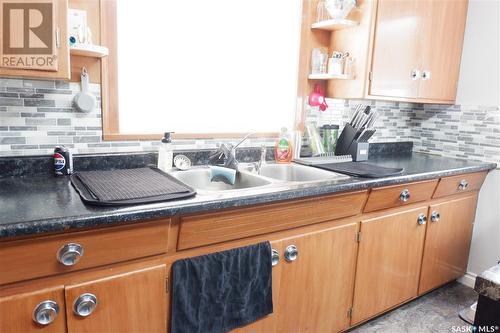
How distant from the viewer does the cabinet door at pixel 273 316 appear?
Result: 1.43m

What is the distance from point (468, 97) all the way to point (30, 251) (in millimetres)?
2662

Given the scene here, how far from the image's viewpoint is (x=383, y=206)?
178cm

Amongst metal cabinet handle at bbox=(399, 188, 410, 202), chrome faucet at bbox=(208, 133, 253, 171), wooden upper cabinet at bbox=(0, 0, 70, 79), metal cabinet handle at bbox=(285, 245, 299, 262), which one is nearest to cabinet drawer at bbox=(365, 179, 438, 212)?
metal cabinet handle at bbox=(399, 188, 410, 202)

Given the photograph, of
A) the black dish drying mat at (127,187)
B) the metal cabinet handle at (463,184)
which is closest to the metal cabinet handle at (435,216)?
the metal cabinet handle at (463,184)

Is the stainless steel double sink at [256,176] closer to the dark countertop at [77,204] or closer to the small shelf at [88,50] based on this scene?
the dark countertop at [77,204]

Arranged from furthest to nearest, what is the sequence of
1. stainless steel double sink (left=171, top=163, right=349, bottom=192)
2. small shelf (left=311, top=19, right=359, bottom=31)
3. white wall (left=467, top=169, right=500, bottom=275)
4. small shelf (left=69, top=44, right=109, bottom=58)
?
white wall (left=467, top=169, right=500, bottom=275) → small shelf (left=311, top=19, right=359, bottom=31) → stainless steel double sink (left=171, top=163, right=349, bottom=192) → small shelf (left=69, top=44, right=109, bottom=58)

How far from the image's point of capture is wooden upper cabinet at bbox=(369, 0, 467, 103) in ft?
6.55

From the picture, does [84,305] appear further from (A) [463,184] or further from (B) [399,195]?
(A) [463,184]

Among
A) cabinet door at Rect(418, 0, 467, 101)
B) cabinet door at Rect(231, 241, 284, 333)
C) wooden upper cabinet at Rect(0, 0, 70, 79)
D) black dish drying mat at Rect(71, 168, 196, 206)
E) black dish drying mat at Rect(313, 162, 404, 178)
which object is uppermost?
cabinet door at Rect(418, 0, 467, 101)

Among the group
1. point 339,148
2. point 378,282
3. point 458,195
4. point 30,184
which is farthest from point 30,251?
point 458,195

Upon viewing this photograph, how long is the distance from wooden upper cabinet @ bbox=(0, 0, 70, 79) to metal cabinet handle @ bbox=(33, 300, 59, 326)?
2.35 feet

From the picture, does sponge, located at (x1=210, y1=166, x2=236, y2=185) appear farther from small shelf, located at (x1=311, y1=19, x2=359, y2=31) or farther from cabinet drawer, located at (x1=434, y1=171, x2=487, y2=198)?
cabinet drawer, located at (x1=434, y1=171, x2=487, y2=198)

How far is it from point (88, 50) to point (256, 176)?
845mm

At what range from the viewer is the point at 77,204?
1086 millimetres
